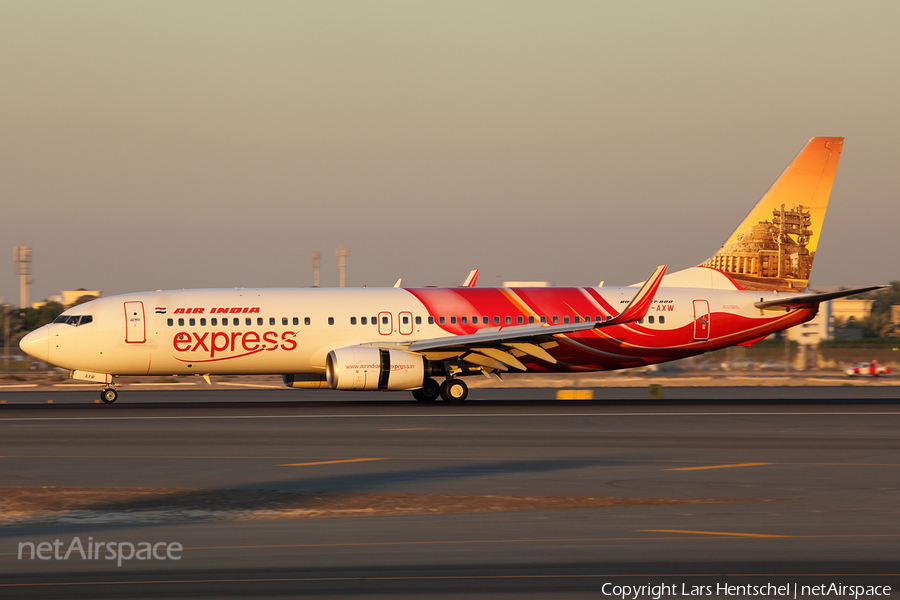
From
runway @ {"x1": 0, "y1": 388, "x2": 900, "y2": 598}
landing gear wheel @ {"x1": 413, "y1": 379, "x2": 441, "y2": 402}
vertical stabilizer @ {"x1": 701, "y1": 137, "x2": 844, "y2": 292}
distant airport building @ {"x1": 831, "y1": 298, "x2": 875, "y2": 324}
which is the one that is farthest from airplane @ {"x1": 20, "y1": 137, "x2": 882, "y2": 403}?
distant airport building @ {"x1": 831, "y1": 298, "x2": 875, "y2": 324}

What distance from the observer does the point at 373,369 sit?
96.1ft

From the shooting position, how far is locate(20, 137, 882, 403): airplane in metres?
30.2

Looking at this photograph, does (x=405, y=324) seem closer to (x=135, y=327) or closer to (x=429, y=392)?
(x=429, y=392)

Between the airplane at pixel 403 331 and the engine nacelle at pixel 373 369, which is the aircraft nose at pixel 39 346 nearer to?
the airplane at pixel 403 331

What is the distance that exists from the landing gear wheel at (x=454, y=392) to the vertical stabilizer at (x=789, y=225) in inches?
416

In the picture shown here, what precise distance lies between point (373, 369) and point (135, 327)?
26.3 ft

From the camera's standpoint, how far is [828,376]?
165 feet

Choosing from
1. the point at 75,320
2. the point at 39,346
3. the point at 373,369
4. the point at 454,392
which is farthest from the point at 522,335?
the point at 39,346

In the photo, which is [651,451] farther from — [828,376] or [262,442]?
[828,376]

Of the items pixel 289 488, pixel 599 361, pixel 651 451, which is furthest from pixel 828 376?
pixel 289 488

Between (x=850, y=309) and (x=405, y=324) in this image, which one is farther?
(x=850, y=309)

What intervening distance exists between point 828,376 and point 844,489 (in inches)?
1529

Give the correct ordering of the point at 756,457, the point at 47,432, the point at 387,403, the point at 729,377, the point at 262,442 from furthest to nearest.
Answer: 1. the point at 729,377
2. the point at 387,403
3. the point at 47,432
4. the point at 262,442
5. the point at 756,457

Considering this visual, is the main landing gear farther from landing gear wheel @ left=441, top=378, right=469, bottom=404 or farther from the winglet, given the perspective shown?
the winglet
